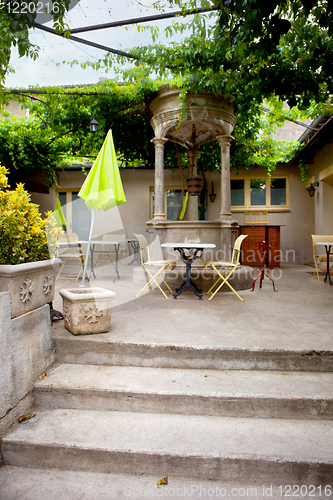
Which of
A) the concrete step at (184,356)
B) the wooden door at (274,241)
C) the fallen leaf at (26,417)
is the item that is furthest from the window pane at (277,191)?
the fallen leaf at (26,417)

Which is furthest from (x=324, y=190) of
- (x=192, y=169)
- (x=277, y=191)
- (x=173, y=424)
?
(x=173, y=424)

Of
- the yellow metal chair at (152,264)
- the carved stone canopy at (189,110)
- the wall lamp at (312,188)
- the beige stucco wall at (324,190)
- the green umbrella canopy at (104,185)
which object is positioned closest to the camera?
the green umbrella canopy at (104,185)

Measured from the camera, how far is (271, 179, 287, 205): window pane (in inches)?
403

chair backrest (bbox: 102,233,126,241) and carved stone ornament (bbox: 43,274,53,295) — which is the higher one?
chair backrest (bbox: 102,233,126,241)

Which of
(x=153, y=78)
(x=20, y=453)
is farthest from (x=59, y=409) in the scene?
(x=153, y=78)

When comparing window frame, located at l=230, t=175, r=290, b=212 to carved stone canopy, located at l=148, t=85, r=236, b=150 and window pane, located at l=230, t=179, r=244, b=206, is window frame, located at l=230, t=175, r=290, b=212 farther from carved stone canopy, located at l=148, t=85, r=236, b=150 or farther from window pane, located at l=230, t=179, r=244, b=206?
carved stone canopy, located at l=148, t=85, r=236, b=150

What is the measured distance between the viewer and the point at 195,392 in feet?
7.04

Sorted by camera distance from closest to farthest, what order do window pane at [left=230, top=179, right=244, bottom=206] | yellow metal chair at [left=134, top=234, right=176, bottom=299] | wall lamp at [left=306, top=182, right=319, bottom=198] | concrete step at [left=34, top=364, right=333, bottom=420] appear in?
concrete step at [left=34, top=364, right=333, bottom=420], yellow metal chair at [left=134, top=234, right=176, bottom=299], wall lamp at [left=306, top=182, right=319, bottom=198], window pane at [left=230, top=179, right=244, bottom=206]

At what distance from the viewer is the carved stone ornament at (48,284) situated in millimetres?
2607

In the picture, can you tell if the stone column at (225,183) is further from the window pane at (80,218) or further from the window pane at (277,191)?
the window pane at (80,218)

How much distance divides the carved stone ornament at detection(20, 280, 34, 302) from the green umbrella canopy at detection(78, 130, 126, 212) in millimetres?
1873

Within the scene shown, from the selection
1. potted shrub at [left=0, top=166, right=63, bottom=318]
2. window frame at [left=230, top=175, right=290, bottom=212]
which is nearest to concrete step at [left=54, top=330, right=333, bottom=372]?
potted shrub at [left=0, top=166, right=63, bottom=318]

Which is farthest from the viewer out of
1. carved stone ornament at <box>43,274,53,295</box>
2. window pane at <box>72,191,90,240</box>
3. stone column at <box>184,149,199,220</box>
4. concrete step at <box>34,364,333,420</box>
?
window pane at <box>72,191,90,240</box>

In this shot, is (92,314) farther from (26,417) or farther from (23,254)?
(26,417)
